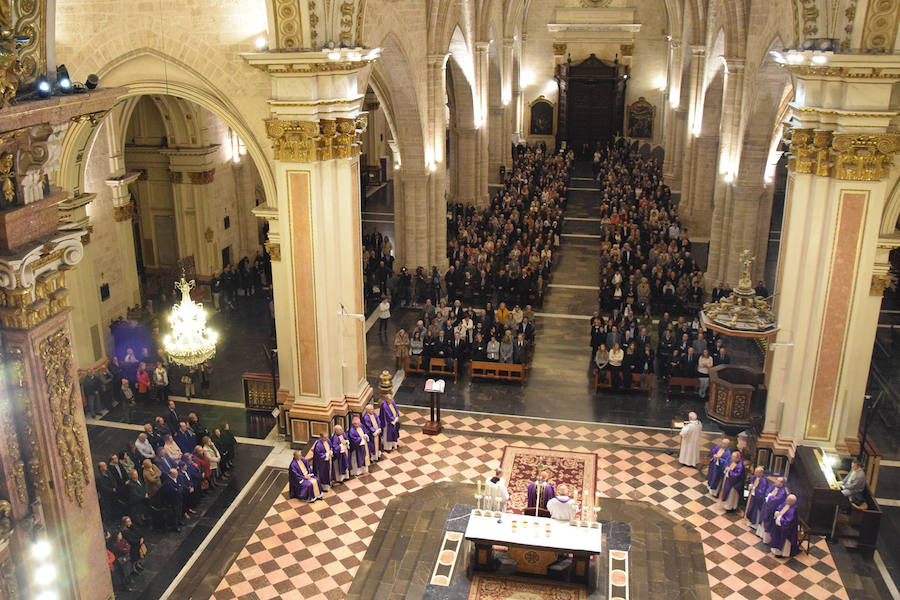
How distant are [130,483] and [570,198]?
87.1ft

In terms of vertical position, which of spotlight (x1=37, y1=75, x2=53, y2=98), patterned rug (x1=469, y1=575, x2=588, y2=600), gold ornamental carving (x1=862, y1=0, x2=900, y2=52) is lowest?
patterned rug (x1=469, y1=575, x2=588, y2=600)

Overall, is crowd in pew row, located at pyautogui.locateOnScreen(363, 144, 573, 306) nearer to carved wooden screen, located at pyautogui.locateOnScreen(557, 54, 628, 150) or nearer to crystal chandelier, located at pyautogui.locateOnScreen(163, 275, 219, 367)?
crystal chandelier, located at pyautogui.locateOnScreen(163, 275, 219, 367)

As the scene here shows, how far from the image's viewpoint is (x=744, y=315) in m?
14.8

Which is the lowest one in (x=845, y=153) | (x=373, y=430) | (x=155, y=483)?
(x=155, y=483)

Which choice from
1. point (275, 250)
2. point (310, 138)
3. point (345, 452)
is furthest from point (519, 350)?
point (310, 138)

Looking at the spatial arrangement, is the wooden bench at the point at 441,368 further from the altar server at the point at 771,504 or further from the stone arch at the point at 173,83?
the altar server at the point at 771,504

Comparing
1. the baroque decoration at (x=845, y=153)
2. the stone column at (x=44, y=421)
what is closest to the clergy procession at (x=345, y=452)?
the stone column at (x=44, y=421)

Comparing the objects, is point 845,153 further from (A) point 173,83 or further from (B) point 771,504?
(A) point 173,83

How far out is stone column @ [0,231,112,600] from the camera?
636cm

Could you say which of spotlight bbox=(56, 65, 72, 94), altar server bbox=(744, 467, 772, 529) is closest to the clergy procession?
altar server bbox=(744, 467, 772, 529)

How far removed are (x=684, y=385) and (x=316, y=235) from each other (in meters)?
8.78

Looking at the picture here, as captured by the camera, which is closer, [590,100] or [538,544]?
[538,544]

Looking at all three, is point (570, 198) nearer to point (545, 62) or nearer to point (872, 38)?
point (545, 62)

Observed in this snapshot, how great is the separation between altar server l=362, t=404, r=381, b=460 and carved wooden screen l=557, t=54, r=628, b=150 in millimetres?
31035
